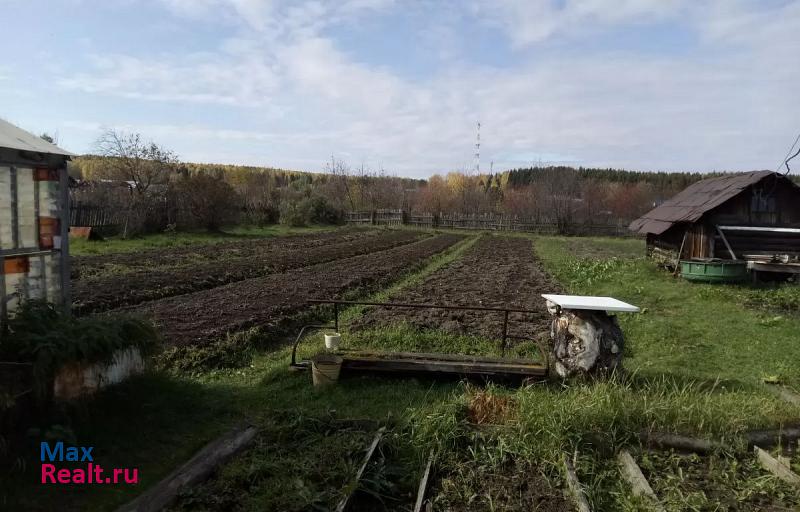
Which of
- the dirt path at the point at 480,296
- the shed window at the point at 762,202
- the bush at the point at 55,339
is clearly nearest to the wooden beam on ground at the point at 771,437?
the dirt path at the point at 480,296

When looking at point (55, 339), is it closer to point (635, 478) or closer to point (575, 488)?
point (575, 488)

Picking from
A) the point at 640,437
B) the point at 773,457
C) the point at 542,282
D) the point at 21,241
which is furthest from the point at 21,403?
the point at 542,282

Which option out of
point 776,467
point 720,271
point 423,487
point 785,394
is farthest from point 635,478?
point 720,271

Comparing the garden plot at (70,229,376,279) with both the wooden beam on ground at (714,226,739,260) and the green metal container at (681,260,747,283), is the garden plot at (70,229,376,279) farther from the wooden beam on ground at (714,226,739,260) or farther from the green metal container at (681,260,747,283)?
the wooden beam on ground at (714,226,739,260)

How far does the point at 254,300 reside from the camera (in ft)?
39.4

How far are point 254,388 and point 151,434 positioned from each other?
169 centimetres

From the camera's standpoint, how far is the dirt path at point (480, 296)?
1027cm

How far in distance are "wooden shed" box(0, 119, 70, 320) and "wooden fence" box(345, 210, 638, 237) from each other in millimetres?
43601

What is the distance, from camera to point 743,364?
8492mm

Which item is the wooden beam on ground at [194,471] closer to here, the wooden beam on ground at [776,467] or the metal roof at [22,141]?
the metal roof at [22,141]

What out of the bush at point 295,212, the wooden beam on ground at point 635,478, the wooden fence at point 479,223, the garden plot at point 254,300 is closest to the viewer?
the wooden beam on ground at point 635,478

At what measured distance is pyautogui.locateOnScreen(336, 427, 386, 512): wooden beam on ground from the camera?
3.94 m

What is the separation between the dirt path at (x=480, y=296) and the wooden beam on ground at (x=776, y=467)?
3.45 metres
